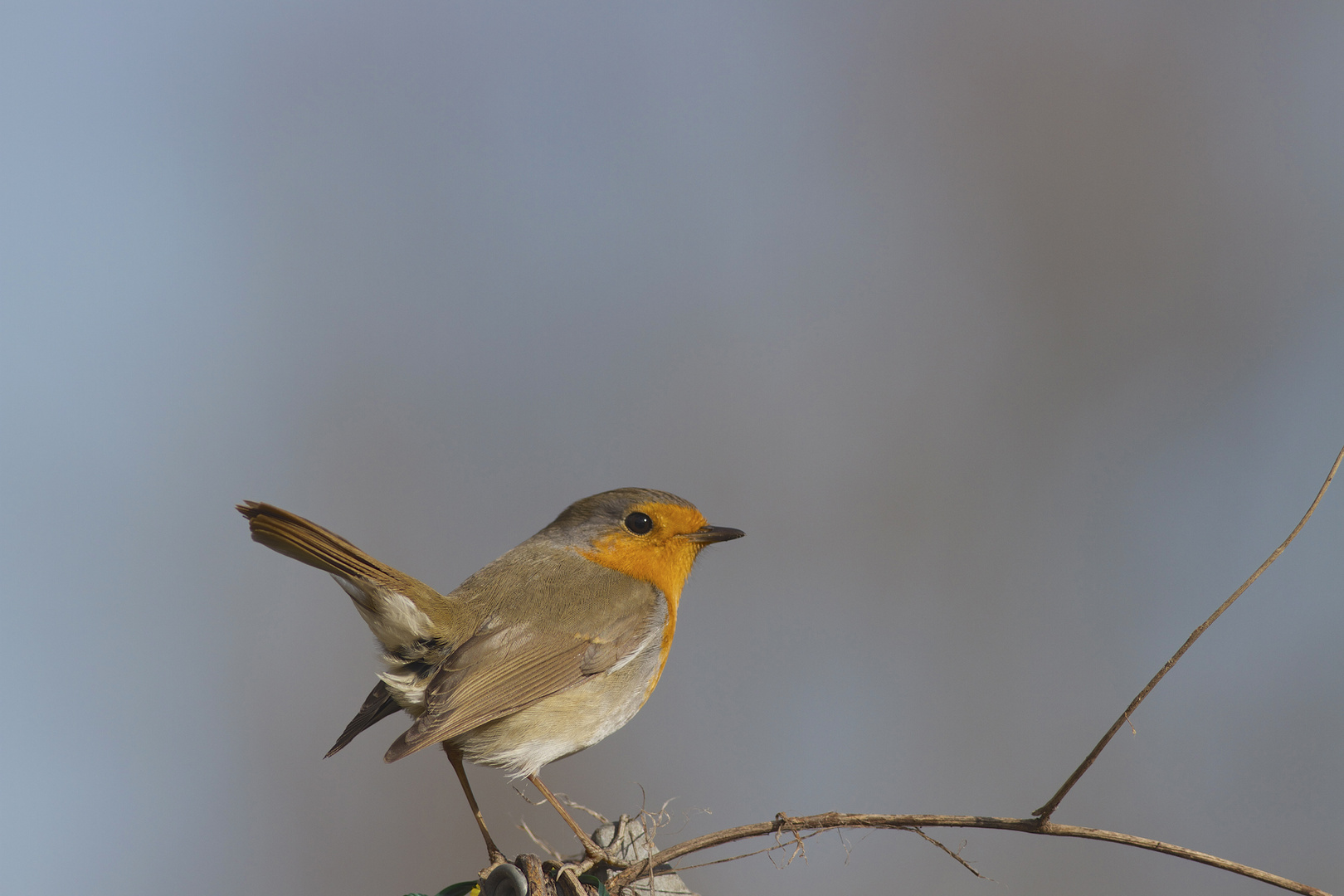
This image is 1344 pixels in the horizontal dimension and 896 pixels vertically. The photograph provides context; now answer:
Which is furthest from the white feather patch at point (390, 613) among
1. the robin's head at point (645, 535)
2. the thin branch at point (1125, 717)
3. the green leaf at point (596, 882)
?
the thin branch at point (1125, 717)

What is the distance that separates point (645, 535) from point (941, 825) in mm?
1671

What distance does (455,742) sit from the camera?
242cm

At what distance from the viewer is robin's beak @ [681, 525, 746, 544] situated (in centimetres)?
293

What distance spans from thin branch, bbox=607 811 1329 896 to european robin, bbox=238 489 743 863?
0.61 metres

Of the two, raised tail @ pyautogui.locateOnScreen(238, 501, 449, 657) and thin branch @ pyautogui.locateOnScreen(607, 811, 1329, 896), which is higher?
raised tail @ pyautogui.locateOnScreen(238, 501, 449, 657)

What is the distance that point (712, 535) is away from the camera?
2955mm

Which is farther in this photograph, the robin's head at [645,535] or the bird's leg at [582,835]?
the robin's head at [645,535]

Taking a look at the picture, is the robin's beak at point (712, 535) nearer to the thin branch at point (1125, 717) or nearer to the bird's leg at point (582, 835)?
the bird's leg at point (582, 835)

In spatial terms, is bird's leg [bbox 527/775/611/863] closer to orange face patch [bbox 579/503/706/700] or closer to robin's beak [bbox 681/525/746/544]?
orange face patch [bbox 579/503/706/700]

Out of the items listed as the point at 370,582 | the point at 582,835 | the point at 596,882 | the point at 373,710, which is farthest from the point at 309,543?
the point at 596,882

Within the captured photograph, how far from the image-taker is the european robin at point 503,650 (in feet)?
7.52

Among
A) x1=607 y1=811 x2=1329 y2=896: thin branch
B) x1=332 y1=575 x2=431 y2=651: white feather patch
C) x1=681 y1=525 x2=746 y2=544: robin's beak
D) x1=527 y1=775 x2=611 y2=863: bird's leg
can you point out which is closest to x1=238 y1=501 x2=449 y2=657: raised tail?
x1=332 y1=575 x2=431 y2=651: white feather patch

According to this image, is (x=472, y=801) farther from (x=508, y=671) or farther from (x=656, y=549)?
(x=656, y=549)

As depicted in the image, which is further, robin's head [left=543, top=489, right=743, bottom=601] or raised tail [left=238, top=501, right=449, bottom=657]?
robin's head [left=543, top=489, right=743, bottom=601]
